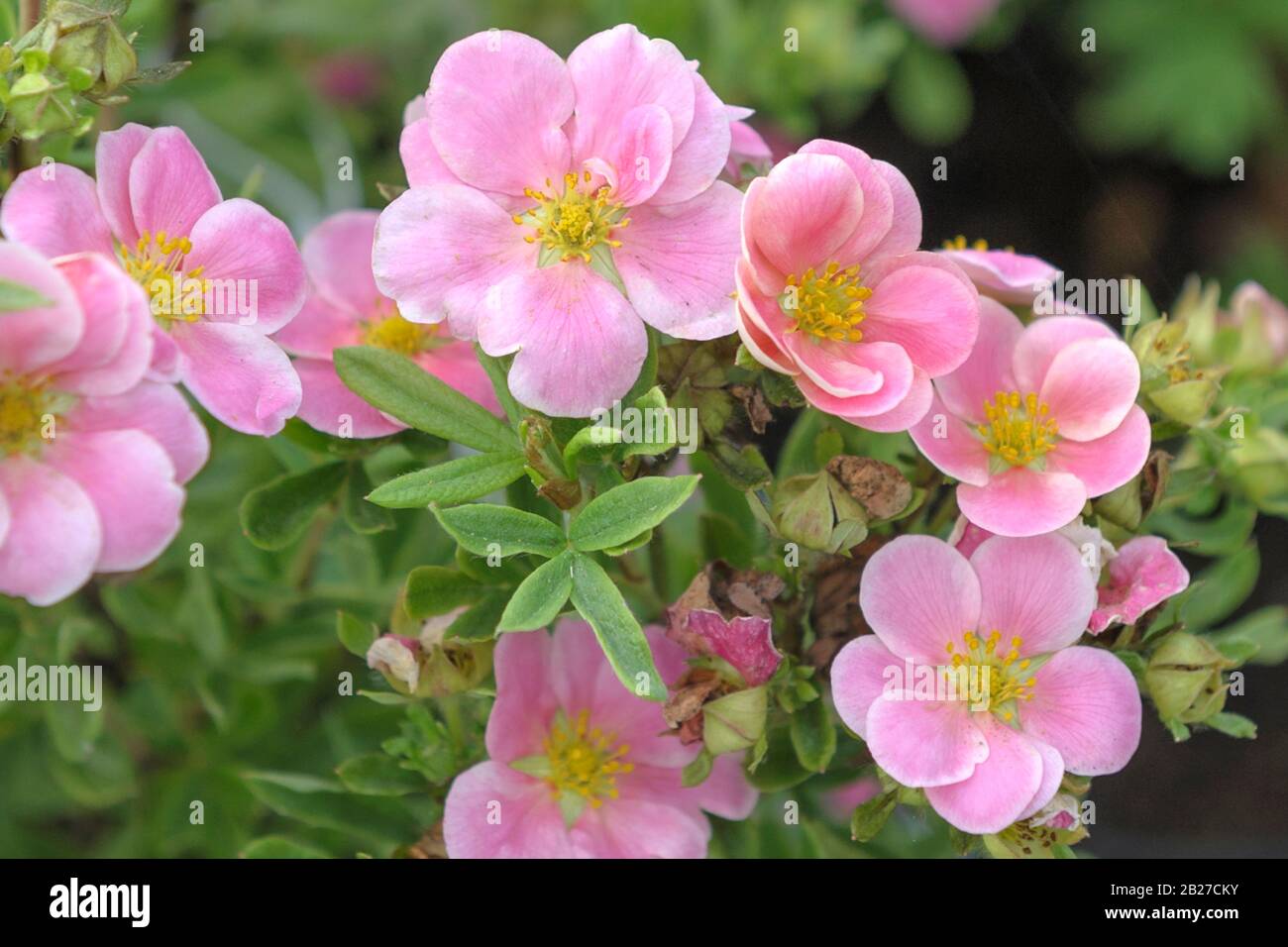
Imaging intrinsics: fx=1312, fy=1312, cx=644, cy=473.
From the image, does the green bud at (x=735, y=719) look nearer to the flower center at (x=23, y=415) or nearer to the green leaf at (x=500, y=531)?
the green leaf at (x=500, y=531)

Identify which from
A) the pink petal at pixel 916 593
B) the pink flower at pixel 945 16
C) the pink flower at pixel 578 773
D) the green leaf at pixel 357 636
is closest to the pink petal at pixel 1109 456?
the pink petal at pixel 916 593

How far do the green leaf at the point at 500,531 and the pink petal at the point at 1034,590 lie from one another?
0.34 metres

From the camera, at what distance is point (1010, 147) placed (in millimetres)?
2771

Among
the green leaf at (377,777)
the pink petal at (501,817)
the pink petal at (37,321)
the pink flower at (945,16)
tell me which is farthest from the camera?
the pink flower at (945,16)

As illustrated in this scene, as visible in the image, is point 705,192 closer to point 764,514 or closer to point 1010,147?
point 764,514

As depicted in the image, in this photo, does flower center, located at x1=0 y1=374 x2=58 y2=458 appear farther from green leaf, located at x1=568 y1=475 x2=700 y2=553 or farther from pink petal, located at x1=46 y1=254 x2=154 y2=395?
green leaf, located at x1=568 y1=475 x2=700 y2=553

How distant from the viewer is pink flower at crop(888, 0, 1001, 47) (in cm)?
262

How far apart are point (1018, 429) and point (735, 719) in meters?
0.34

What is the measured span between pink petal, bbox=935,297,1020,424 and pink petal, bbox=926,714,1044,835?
0.28m

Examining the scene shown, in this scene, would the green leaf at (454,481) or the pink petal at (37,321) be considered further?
the green leaf at (454,481)

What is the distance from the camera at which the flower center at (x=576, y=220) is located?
1.06 metres

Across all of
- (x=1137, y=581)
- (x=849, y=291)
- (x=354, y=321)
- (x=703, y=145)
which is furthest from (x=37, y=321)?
(x=1137, y=581)

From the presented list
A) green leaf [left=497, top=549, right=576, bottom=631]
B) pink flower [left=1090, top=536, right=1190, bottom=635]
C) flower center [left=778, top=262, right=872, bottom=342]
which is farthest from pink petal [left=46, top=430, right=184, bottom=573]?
pink flower [left=1090, top=536, right=1190, bottom=635]
